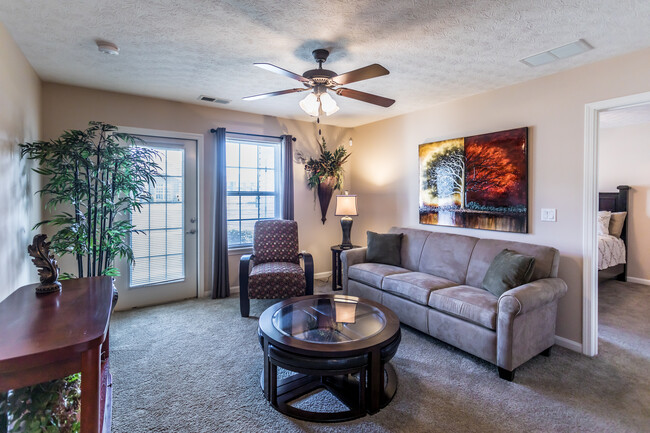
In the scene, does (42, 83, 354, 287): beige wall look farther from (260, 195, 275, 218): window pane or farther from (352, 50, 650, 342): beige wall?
(352, 50, 650, 342): beige wall

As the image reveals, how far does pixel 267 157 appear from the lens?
4867 mm

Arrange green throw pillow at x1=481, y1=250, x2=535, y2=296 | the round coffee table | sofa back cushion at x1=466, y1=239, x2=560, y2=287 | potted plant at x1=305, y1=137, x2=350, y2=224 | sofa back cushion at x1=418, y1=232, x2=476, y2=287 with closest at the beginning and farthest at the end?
the round coffee table, green throw pillow at x1=481, y1=250, x2=535, y2=296, sofa back cushion at x1=466, y1=239, x2=560, y2=287, sofa back cushion at x1=418, y1=232, x2=476, y2=287, potted plant at x1=305, y1=137, x2=350, y2=224

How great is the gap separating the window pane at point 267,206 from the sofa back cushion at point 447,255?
7.70ft

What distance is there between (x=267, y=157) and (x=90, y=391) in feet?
13.2

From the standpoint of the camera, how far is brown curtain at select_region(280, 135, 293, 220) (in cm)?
478

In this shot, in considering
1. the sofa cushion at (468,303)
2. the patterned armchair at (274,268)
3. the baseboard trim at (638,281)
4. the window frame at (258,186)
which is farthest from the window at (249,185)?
the baseboard trim at (638,281)

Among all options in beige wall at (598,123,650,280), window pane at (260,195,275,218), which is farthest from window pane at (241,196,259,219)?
beige wall at (598,123,650,280)

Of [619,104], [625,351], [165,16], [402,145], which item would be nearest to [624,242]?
[625,351]

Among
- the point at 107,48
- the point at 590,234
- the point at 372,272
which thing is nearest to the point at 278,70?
the point at 107,48

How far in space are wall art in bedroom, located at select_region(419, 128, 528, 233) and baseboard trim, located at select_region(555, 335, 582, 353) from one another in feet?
3.46

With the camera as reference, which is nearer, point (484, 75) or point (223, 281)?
point (484, 75)

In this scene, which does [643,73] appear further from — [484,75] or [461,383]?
[461,383]

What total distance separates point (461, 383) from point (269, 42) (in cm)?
295

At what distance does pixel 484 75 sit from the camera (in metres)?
3.08
